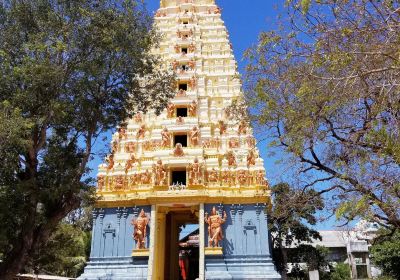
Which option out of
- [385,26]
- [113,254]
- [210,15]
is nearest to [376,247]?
[113,254]

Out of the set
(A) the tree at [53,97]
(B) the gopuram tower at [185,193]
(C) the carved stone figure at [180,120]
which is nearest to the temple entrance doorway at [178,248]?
(B) the gopuram tower at [185,193]

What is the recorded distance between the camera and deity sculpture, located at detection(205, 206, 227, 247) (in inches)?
693

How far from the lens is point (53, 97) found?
11047 mm

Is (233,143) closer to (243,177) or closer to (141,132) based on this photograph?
(243,177)

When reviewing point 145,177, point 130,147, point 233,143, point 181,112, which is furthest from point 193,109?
point 145,177

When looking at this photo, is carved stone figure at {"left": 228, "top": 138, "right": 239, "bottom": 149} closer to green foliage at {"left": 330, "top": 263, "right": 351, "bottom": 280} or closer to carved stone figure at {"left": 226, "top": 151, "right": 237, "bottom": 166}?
carved stone figure at {"left": 226, "top": 151, "right": 237, "bottom": 166}

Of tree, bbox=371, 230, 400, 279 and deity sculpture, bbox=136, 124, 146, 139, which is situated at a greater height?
deity sculpture, bbox=136, 124, 146, 139

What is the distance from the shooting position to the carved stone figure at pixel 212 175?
18884mm

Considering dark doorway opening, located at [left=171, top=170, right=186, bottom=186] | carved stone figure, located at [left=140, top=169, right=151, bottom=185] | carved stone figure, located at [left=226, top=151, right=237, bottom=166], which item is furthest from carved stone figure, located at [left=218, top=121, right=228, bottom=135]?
carved stone figure, located at [left=140, top=169, right=151, bottom=185]

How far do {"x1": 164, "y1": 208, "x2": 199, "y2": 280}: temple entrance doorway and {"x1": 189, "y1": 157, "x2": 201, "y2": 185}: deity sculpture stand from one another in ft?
5.34

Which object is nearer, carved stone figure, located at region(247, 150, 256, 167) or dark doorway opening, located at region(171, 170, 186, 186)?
carved stone figure, located at region(247, 150, 256, 167)

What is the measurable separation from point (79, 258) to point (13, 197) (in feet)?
50.6

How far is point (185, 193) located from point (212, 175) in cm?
164

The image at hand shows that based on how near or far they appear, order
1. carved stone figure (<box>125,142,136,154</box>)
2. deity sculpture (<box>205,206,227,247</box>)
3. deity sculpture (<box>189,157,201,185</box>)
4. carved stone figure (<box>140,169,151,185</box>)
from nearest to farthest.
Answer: deity sculpture (<box>205,206,227,247</box>) → deity sculpture (<box>189,157,201,185</box>) → carved stone figure (<box>140,169,151,185</box>) → carved stone figure (<box>125,142,136,154</box>)
